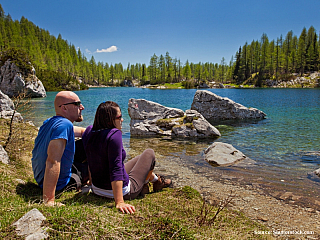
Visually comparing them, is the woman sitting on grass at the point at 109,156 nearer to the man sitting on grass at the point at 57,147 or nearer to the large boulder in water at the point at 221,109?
the man sitting on grass at the point at 57,147

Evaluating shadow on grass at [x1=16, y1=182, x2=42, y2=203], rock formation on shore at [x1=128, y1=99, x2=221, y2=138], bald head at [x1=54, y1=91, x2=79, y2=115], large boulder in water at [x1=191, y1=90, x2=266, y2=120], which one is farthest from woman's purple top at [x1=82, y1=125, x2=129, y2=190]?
large boulder in water at [x1=191, y1=90, x2=266, y2=120]

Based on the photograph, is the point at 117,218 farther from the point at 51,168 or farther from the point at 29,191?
the point at 29,191

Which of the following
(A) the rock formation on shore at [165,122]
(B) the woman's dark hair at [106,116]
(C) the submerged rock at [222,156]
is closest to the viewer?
(B) the woman's dark hair at [106,116]

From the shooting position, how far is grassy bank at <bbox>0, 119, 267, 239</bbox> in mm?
2511

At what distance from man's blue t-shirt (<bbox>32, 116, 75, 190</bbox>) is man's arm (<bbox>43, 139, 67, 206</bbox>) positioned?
131mm

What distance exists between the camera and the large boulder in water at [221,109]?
72.1ft

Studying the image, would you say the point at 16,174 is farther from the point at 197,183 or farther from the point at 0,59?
the point at 0,59

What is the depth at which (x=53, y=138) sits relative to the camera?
10.8 feet

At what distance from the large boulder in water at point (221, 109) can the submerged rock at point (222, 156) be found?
12649 millimetres

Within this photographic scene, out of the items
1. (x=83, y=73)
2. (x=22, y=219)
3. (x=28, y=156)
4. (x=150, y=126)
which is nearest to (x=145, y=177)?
(x=22, y=219)

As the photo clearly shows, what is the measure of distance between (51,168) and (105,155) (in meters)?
0.88

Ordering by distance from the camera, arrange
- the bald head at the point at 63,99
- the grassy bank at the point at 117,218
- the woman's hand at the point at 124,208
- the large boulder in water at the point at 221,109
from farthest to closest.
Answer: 1. the large boulder in water at the point at 221,109
2. the bald head at the point at 63,99
3. the woman's hand at the point at 124,208
4. the grassy bank at the point at 117,218

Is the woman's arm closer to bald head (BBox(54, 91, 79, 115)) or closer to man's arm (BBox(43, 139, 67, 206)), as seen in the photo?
man's arm (BBox(43, 139, 67, 206))

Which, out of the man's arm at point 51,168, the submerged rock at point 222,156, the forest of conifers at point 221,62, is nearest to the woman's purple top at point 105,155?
the man's arm at point 51,168
